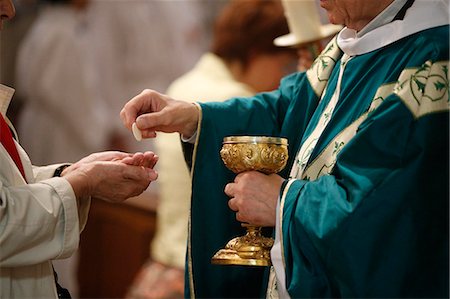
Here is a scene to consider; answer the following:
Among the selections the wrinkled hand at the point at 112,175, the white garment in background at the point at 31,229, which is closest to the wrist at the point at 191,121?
the wrinkled hand at the point at 112,175

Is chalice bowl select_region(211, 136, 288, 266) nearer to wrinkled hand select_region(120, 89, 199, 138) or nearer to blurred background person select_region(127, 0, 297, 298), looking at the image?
wrinkled hand select_region(120, 89, 199, 138)

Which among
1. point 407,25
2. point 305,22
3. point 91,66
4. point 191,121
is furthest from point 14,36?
point 407,25

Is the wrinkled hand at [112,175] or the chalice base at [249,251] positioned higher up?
the wrinkled hand at [112,175]

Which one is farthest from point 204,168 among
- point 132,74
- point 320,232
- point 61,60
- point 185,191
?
point 132,74

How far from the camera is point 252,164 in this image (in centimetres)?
212

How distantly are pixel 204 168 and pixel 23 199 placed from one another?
0.70m

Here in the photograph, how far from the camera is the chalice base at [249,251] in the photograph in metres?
2.17

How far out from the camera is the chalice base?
217cm

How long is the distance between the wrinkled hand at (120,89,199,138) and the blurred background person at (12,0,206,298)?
10.0ft

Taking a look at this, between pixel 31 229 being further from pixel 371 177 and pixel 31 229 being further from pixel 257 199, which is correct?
pixel 371 177

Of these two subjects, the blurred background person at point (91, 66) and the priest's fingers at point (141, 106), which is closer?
the priest's fingers at point (141, 106)

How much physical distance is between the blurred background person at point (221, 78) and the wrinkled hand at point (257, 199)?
162 centimetres

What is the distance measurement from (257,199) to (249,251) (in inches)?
6.2

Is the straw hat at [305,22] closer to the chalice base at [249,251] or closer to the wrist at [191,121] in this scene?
the wrist at [191,121]
